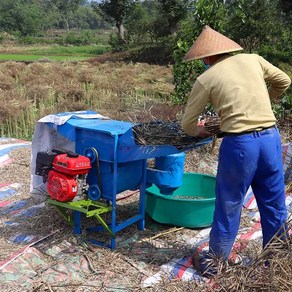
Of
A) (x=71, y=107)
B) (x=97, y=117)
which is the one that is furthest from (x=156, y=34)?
(x=97, y=117)

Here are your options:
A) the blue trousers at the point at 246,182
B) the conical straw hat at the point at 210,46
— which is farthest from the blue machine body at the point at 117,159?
the conical straw hat at the point at 210,46

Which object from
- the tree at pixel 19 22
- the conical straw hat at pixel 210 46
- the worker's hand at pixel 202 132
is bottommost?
the tree at pixel 19 22

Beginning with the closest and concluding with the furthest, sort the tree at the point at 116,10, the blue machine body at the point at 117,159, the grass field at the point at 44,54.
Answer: the blue machine body at the point at 117,159, the grass field at the point at 44,54, the tree at the point at 116,10

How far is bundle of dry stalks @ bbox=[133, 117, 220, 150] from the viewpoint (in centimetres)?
Result: 321

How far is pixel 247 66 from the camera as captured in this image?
9.30 feet

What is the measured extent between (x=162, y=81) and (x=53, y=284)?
10.2 m

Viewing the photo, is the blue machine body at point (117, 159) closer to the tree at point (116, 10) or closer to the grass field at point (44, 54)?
the grass field at point (44, 54)

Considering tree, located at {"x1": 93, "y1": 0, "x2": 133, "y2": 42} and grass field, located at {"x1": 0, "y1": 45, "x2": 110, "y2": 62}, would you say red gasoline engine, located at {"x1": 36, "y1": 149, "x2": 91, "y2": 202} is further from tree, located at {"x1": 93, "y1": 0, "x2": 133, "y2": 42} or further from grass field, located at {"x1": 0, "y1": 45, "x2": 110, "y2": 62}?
tree, located at {"x1": 93, "y1": 0, "x2": 133, "y2": 42}

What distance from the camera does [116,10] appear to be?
2838 cm

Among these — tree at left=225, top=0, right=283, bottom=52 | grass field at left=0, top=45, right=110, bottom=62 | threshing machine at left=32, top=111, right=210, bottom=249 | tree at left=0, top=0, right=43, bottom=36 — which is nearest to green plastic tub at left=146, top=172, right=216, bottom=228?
threshing machine at left=32, top=111, right=210, bottom=249

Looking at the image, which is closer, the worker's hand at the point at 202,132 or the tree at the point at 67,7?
the worker's hand at the point at 202,132

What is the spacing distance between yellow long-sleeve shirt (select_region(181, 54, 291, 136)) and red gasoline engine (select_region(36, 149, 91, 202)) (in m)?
0.87

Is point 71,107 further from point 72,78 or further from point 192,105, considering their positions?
point 192,105

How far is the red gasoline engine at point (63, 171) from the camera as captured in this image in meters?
3.24
